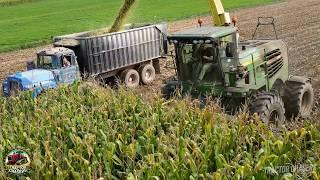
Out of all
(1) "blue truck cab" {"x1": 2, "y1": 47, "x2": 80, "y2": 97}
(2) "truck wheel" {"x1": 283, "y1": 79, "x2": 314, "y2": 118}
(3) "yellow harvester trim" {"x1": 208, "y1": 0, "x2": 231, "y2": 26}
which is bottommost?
(2) "truck wheel" {"x1": 283, "y1": 79, "x2": 314, "y2": 118}

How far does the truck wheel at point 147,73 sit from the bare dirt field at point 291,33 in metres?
0.27

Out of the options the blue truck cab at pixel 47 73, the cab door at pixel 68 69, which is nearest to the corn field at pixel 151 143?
the blue truck cab at pixel 47 73

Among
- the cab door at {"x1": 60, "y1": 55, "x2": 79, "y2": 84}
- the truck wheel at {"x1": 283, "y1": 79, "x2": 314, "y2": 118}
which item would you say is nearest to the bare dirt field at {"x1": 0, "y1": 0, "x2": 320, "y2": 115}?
the truck wheel at {"x1": 283, "y1": 79, "x2": 314, "y2": 118}

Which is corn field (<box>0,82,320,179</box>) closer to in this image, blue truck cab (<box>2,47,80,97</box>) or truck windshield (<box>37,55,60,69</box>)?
blue truck cab (<box>2,47,80,97</box>)

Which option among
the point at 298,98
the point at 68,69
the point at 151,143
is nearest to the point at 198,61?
the point at 298,98

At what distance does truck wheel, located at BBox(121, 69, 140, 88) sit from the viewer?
14.6 metres

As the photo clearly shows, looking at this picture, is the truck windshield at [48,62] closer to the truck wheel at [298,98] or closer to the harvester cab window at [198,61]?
the harvester cab window at [198,61]

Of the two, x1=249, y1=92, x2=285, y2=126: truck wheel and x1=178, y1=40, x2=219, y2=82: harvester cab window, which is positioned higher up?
x1=178, y1=40, x2=219, y2=82: harvester cab window

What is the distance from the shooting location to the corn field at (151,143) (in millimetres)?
5426

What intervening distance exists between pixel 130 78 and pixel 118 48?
1230 millimetres

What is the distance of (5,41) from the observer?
25328 millimetres

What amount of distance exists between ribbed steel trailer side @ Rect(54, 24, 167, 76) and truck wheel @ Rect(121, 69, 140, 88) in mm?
219

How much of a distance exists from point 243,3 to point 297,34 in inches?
638

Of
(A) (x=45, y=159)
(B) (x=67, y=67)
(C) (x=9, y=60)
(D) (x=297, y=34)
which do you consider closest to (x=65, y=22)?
(C) (x=9, y=60)
